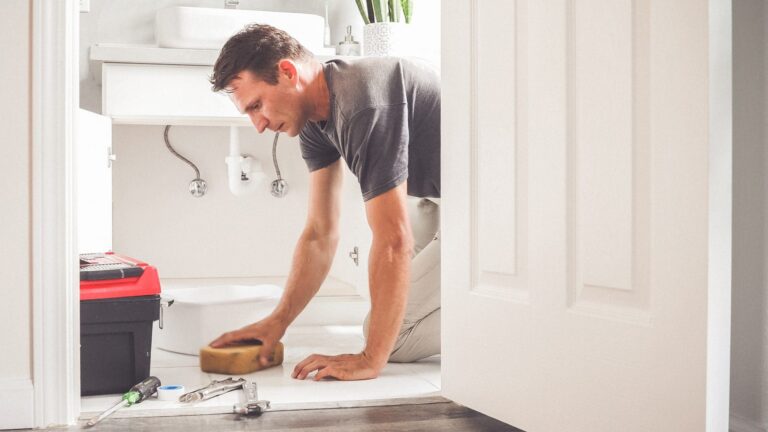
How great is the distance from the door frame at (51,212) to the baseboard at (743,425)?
117cm

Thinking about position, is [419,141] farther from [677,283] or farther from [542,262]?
[677,283]

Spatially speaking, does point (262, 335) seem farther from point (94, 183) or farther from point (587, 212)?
point (587, 212)

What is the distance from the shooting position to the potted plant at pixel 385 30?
2.49 m

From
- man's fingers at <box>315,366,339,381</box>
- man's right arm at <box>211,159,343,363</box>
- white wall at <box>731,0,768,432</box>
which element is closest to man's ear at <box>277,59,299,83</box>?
man's right arm at <box>211,159,343,363</box>

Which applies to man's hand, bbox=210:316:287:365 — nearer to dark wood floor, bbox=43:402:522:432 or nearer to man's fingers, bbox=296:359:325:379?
man's fingers, bbox=296:359:325:379

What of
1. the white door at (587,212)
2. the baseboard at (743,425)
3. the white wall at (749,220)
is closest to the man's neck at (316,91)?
the white door at (587,212)

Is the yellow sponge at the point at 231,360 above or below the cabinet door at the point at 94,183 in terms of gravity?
below

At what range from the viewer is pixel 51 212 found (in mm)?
1467

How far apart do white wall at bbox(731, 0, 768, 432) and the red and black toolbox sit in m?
1.20

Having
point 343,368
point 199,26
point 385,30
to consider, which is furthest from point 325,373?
point 199,26

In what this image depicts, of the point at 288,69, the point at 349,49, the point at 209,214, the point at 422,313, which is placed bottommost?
the point at 422,313

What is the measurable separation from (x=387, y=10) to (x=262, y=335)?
114cm

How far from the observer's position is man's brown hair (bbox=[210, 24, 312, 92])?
1871mm

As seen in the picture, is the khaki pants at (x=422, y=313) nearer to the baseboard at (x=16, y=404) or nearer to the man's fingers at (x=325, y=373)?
the man's fingers at (x=325, y=373)
